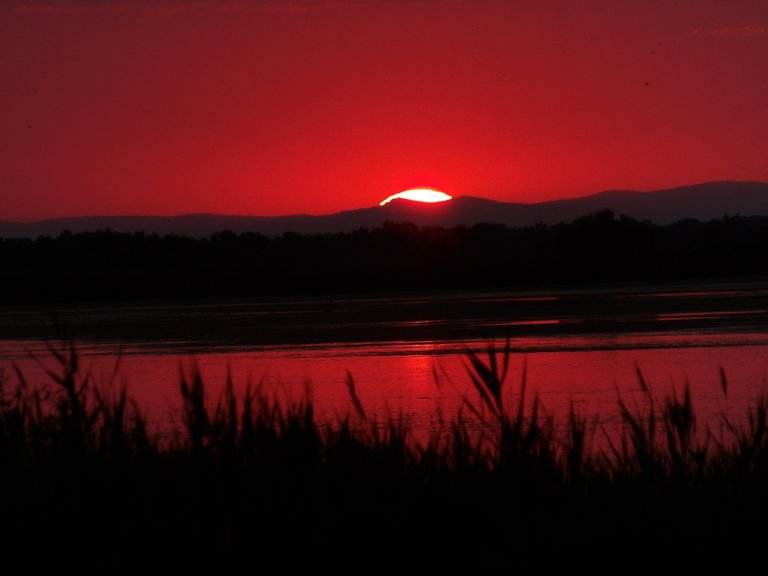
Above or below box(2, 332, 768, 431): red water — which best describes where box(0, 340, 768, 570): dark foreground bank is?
above

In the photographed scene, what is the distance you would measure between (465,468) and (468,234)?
13288 cm

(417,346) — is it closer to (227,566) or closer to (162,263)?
(227,566)

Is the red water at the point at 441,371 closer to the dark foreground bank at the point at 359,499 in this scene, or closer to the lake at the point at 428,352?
the lake at the point at 428,352

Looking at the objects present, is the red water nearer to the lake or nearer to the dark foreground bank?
the lake

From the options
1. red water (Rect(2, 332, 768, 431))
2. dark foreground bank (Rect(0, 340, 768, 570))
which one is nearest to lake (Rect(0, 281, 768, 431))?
red water (Rect(2, 332, 768, 431))

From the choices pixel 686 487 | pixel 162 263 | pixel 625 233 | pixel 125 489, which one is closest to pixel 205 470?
pixel 125 489

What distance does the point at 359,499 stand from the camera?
745 cm

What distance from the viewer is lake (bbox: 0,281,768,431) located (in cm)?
1541

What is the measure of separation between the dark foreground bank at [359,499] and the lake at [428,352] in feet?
1.93

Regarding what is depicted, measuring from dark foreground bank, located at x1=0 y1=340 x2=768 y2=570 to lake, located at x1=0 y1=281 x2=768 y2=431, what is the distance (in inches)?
23.2

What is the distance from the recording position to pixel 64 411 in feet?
28.3

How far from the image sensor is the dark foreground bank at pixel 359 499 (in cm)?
688

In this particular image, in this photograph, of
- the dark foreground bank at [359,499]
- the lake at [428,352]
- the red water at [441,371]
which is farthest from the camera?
the lake at [428,352]

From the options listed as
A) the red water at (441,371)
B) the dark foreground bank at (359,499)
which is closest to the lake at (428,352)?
the red water at (441,371)
